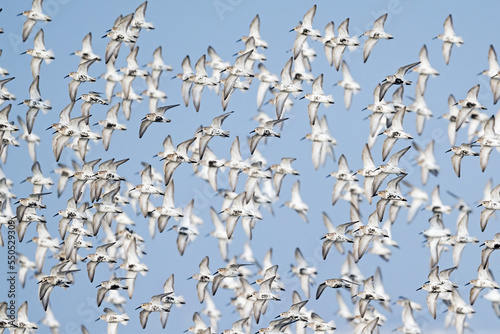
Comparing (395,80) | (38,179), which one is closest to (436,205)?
(395,80)

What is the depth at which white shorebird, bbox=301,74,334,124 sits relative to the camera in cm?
3653

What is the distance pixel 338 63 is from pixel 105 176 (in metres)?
7.86

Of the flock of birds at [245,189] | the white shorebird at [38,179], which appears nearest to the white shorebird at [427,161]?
the flock of birds at [245,189]

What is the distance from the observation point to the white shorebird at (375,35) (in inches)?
1437

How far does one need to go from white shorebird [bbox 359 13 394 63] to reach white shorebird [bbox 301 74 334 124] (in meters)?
1.54

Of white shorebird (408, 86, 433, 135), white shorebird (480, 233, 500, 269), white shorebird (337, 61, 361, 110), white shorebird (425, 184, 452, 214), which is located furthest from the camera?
white shorebird (337, 61, 361, 110)

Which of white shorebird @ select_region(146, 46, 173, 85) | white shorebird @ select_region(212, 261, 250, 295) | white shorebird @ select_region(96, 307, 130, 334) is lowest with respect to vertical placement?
white shorebird @ select_region(96, 307, 130, 334)

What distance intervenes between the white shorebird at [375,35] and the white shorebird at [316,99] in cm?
154

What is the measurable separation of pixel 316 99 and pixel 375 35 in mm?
2639

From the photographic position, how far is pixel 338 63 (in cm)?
3697

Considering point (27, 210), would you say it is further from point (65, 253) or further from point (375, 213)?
point (375, 213)

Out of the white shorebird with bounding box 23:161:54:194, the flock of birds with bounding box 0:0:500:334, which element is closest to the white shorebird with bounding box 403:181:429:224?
the flock of birds with bounding box 0:0:500:334

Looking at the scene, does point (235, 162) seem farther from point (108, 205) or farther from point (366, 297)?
point (366, 297)

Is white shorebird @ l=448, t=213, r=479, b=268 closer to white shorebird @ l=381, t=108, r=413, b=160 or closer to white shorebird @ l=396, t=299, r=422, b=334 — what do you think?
white shorebird @ l=396, t=299, r=422, b=334
